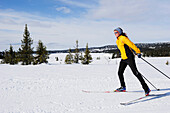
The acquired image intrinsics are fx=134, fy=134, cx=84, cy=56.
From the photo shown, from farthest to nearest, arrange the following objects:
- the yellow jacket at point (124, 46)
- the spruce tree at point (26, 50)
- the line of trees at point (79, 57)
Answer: the line of trees at point (79, 57) < the spruce tree at point (26, 50) < the yellow jacket at point (124, 46)

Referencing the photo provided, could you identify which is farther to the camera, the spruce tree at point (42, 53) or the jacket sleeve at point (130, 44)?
the spruce tree at point (42, 53)

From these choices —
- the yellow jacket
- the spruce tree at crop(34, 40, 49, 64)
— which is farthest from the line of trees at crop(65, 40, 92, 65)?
the yellow jacket

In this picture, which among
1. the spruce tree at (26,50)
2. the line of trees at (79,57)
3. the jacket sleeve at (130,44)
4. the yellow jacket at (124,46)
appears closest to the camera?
the jacket sleeve at (130,44)

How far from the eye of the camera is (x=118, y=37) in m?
4.00

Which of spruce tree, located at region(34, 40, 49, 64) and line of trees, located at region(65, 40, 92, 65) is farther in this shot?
line of trees, located at region(65, 40, 92, 65)

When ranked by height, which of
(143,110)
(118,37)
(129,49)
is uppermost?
(118,37)

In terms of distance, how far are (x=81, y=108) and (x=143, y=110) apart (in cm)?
137

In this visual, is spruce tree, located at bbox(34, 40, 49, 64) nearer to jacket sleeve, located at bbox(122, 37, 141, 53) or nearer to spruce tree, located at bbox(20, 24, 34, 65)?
spruce tree, located at bbox(20, 24, 34, 65)

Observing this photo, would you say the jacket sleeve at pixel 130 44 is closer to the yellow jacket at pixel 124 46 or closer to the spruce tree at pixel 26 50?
the yellow jacket at pixel 124 46

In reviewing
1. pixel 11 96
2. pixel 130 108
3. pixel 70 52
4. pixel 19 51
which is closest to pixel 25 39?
pixel 19 51

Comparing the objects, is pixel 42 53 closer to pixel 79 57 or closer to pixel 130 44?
pixel 79 57

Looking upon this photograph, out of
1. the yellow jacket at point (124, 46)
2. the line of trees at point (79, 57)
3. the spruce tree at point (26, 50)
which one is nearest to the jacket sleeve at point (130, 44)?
the yellow jacket at point (124, 46)

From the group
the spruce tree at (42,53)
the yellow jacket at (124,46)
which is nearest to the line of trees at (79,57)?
the spruce tree at (42,53)

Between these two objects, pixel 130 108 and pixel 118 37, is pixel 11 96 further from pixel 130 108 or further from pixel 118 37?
pixel 118 37
